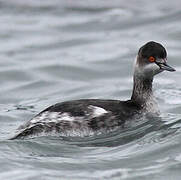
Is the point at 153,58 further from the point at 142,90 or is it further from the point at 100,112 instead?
the point at 100,112

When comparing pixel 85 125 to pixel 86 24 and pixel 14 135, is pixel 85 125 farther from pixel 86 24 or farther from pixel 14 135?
pixel 86 24

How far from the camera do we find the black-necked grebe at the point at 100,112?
1134 centimetres

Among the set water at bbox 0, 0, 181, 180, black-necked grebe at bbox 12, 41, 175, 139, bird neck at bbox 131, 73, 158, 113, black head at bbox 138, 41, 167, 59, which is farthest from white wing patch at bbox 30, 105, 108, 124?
black head at bbox 138, 41, 167, 59

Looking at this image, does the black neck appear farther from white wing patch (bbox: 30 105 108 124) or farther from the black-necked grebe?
white wing patch (bbox: 30 105 108 124)

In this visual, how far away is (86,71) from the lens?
17078 mm

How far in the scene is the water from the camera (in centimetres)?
1066

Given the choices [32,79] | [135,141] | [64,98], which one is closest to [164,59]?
[135,141]

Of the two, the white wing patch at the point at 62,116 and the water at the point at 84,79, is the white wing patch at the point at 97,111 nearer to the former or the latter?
the white wing patch at the point at 62,116

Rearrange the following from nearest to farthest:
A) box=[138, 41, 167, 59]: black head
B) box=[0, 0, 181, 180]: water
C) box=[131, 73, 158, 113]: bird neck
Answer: box=[0, 0, 181, 180]: water, box=[138, 41, 167, 59]: black head, box=[131, 73, 158, 113]: bird neck

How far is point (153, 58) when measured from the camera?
11.9m

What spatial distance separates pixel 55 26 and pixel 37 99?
6167 millimetres

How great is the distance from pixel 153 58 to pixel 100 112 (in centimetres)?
111

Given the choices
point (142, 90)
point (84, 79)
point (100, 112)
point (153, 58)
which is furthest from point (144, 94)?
point (84, 79)

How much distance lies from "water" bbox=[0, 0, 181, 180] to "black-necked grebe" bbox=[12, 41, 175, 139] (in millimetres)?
140
